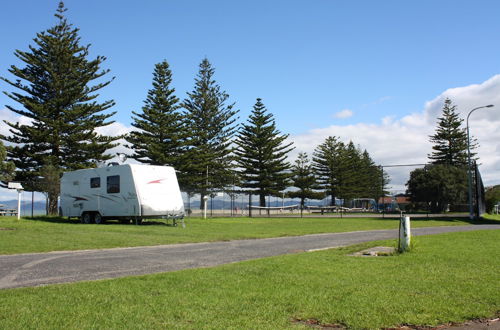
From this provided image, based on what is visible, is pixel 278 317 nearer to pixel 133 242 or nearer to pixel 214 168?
pixel 133 242

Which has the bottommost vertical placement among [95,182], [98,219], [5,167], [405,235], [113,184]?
[98,219]

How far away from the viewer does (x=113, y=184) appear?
20375 millimetres

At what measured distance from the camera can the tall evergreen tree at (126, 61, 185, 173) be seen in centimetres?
4159

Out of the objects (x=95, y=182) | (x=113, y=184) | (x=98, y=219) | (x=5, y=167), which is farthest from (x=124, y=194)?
(x=5, y=167)

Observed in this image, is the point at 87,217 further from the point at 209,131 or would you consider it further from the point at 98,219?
the point at 209,131

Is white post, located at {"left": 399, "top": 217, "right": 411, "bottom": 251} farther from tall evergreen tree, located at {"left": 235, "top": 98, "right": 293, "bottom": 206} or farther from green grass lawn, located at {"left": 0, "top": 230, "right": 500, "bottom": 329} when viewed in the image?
tall evergreen tree, located at {"left": 235, "top": 98, "right": 293, "bottom": 206}

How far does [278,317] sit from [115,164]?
59.1 ft

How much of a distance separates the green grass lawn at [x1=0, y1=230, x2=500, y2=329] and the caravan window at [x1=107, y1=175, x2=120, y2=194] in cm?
1390

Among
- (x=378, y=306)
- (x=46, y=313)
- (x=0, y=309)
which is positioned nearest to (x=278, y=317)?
(x=378, y=306)

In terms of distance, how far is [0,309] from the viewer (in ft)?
14.8

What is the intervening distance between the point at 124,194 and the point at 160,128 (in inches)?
895

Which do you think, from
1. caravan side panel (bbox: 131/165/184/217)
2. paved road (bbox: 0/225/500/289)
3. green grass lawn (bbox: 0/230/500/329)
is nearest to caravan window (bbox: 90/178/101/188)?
caravan side panel (bbox: 131/165/184/217)

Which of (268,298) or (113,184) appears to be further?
(113,184)

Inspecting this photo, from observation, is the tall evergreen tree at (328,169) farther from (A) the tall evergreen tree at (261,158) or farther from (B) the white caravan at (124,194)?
(B) the white caravan at (124,194)
